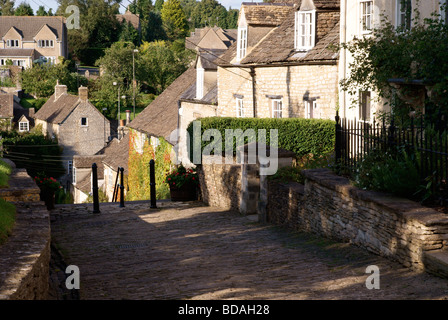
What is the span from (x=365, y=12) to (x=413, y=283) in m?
12.3

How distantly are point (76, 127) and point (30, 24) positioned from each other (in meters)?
49.6

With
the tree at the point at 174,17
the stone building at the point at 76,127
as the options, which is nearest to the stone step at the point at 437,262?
the stone building at the point at 76,127

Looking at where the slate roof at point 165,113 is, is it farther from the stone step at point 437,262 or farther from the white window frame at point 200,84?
the stone step at point 437,262

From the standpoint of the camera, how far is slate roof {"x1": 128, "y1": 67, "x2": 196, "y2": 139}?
33.2m

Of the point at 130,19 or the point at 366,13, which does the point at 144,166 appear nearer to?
the point at 366,13

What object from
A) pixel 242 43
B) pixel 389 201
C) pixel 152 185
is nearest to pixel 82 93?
pixel 242 43

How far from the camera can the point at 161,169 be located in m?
31.1

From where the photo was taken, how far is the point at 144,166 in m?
35.0

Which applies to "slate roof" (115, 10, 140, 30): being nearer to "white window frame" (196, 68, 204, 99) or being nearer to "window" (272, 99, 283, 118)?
"white window frame" (196, 68, 204, 99)

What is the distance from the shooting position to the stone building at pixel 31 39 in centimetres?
10050

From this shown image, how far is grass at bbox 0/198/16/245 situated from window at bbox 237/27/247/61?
17.4m

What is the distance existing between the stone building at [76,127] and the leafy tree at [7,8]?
7208 cm
